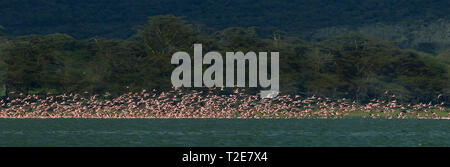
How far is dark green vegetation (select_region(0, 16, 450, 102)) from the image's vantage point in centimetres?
11356

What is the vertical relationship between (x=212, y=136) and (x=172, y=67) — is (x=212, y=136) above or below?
above

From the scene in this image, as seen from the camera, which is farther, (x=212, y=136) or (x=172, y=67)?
(x=172, y=67)

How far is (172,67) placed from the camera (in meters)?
119

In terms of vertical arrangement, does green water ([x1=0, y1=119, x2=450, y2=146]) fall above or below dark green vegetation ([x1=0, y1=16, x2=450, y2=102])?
above

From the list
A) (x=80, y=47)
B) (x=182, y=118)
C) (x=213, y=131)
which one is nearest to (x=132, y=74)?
(x=80, y=47)

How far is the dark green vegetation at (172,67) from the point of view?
11356 centimetres

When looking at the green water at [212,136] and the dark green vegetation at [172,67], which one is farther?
the dark green vegetation at [172,67]

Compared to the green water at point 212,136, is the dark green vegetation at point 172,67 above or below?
below

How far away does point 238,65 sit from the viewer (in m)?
119

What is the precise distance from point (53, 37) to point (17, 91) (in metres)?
28.0

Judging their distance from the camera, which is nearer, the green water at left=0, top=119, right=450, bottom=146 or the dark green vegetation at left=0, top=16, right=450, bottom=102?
the green water at left=0, top=119, right=450, bottom=146
